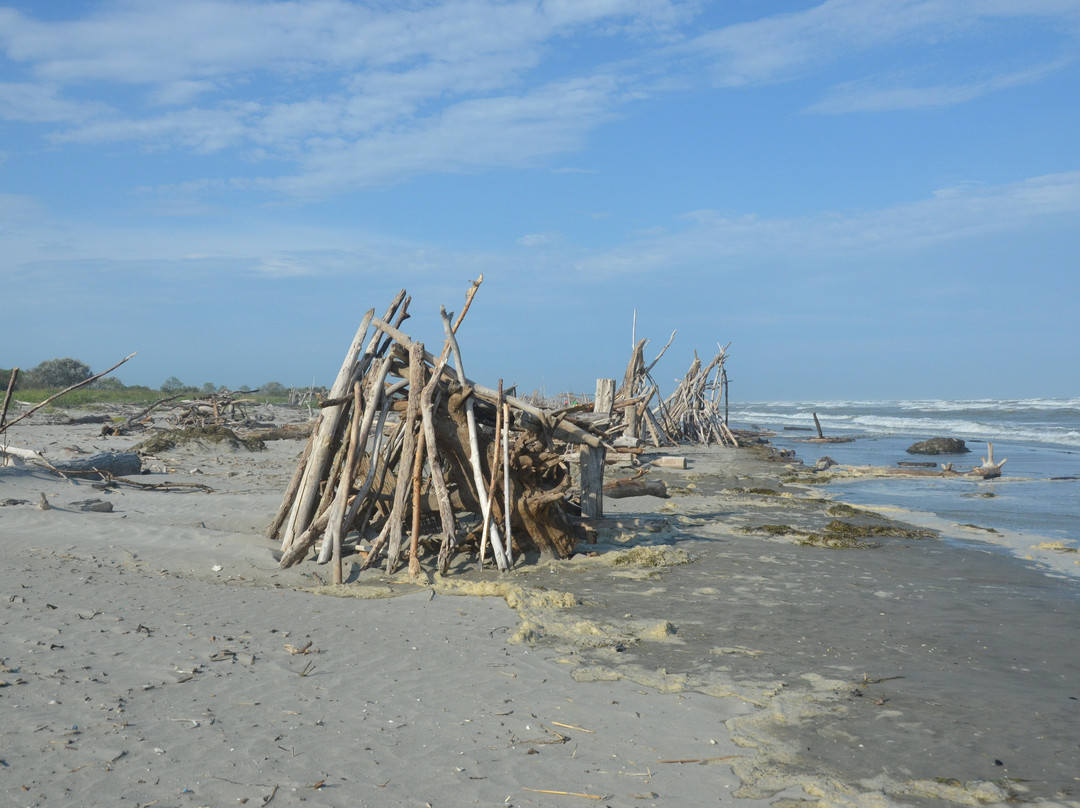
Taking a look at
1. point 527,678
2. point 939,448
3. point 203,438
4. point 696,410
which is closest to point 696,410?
point 696,410

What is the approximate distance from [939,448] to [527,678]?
22.2 meters

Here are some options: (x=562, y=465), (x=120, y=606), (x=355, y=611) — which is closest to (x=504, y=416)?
(x=562, y=465)

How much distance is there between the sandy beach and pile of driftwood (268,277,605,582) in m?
0.37

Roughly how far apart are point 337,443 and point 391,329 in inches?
49.2

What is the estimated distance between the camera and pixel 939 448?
23.2m

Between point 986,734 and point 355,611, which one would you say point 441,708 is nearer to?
point 355,611

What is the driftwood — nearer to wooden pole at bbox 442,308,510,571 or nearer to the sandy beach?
the sandy beach

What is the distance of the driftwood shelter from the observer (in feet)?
23.3

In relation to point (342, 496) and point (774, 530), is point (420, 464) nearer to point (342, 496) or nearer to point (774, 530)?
point (342, 496)

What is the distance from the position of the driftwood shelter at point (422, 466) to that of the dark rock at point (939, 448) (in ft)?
60.5

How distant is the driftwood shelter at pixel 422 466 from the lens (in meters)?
→ 7.09

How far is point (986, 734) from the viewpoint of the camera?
390 centimetres

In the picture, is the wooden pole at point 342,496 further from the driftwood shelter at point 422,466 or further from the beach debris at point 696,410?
the beach debris at point 696,410

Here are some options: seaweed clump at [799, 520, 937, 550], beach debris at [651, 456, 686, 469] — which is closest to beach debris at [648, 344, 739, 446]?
beach debris at [651, 456, 686, 469]
